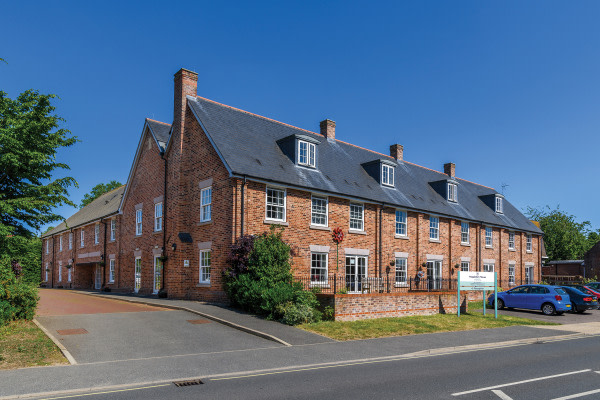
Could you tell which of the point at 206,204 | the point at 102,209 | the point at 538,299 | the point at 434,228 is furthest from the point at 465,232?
the point at 102,209

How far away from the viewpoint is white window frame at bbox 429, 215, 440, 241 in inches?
1199

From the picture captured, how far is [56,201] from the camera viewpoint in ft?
69.1

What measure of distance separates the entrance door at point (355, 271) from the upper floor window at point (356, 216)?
165 cm

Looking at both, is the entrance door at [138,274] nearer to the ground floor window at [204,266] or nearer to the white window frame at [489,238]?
the ground floor window at [204,266]

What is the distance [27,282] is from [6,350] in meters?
5.06

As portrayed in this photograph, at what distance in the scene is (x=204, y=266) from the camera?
22516mm

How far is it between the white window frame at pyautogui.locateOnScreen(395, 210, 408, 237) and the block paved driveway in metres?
14.4

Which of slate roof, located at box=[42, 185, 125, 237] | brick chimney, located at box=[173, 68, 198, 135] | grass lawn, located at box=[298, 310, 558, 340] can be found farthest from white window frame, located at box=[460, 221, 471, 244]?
slate roof, located at box=[42, 185, 125, 237]

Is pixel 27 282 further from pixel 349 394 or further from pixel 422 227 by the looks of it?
pixel 422 227

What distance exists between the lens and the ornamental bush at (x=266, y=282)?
17.2 m

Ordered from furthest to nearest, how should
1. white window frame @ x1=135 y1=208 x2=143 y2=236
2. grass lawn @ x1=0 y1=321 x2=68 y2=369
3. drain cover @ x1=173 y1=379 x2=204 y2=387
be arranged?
white window frame @ x1=135 y1=208 x2=143 y2=236 < grass lawn @ x1=0 y1=321 x2=68 y2=369 < drain cover @ x1=173 y1=379 x2=204 y2=387

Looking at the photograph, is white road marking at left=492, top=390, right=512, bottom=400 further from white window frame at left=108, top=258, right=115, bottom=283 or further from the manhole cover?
white window frame at left=108, top=258, right=115, bottom=283

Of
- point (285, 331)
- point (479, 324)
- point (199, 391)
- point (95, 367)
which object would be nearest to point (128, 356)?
point (95, 367)

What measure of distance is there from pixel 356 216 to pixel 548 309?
10794mm
